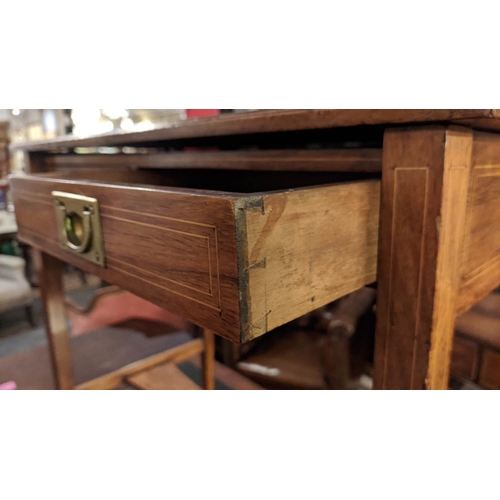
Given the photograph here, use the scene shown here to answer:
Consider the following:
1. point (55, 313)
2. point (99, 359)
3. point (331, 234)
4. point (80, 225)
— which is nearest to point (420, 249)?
point (331, 234)

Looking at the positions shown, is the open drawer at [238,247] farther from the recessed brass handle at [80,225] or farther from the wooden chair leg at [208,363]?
the wooden chair leg at [208,363]

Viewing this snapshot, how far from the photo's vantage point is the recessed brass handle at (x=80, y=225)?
0.61m

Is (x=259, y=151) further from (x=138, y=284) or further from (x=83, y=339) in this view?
(x=83, y=339)

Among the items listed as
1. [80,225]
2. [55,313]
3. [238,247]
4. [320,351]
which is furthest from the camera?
[320,351]

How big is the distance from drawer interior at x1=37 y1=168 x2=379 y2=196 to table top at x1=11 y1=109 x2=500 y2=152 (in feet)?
0.31

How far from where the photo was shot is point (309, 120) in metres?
0.54

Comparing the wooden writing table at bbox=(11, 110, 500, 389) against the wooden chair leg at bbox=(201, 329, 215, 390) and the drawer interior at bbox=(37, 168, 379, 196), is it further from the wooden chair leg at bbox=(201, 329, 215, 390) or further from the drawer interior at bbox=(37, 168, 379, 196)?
the wooden chair leg at bbox=(201, 329, 215, 390)

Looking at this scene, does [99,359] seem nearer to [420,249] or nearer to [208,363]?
[208,363]

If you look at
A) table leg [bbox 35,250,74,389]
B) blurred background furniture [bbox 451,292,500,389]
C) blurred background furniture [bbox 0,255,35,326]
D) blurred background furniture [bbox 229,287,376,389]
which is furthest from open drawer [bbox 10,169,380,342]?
blurred background furniture [bbox 0,255,35,326]

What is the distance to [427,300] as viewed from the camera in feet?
1.75

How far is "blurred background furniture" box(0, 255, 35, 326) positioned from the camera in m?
2.70

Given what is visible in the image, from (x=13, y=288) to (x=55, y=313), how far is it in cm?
187

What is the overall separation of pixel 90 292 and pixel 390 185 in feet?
11.2

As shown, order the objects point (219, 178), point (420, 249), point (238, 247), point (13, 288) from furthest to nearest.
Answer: point (13, 288) < point (219, 178) < point (420, 249) < point (238, 247)
